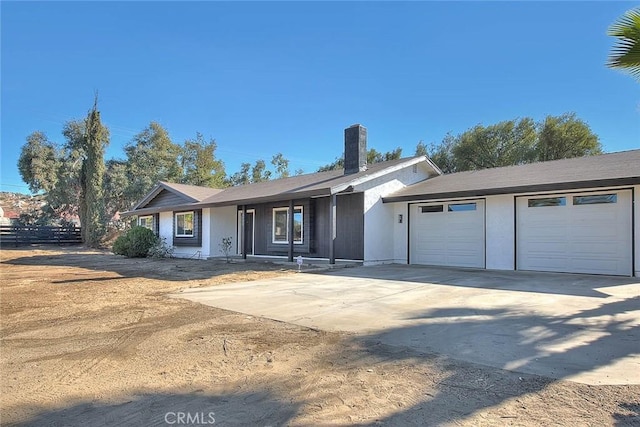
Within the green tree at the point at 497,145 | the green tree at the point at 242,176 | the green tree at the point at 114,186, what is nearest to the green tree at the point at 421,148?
the green tree at the point at 497,145

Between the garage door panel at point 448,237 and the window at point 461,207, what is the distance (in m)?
0.03

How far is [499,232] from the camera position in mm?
11672

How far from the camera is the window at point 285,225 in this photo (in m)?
15.4

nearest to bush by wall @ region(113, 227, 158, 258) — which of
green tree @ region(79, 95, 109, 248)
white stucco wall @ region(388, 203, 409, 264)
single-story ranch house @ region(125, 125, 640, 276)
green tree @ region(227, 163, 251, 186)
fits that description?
single-story ranch house @ region(125, 125, 640, 276)

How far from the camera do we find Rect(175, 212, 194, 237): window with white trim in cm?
1893

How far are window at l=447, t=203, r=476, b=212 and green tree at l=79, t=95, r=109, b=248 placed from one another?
2324 cm

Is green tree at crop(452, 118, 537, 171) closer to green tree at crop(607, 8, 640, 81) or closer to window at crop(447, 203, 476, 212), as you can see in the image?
window at crop(447, 203, 476, 212)

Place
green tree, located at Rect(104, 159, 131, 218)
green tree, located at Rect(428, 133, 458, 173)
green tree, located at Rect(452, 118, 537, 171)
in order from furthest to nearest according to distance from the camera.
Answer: green tree, located at Rect(428, 133, 458, 173) → green tree, located at Rect(104, 159, 131, 218) → green tree, located at Rect(452, 118, 537, 171)

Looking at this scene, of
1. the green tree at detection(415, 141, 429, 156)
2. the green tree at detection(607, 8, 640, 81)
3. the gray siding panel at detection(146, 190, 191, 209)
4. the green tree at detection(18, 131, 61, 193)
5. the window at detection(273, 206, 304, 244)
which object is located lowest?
the window at detection(273, 206, 304, 244)

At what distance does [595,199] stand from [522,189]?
1748mm

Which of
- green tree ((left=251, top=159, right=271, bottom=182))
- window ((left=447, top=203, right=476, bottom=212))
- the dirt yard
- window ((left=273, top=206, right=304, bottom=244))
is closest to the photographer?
the dirt yard

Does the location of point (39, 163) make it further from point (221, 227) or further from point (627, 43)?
point (627, 43)

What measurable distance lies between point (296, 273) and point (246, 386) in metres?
8.24

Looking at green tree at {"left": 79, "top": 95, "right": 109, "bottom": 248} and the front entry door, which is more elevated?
green tree at {"left": 79, "top": 95, "right": 109, "bottom": 248}
